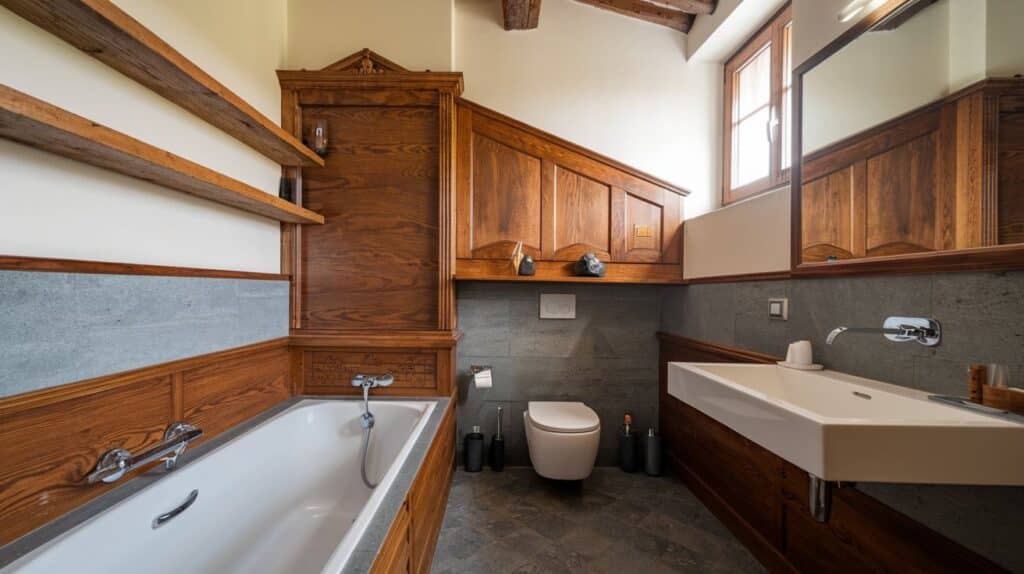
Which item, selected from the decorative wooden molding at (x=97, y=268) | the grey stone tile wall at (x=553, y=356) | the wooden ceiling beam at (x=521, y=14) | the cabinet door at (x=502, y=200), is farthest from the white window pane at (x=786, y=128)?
the decorative wooden molding at (x=97, y=268)

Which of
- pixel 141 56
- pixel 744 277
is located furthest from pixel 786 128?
pixel 141 56

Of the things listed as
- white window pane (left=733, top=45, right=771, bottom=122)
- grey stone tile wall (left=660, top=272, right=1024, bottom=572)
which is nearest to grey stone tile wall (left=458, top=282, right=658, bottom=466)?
grey stone tile wall (left=660, top=272, right=1024, bottom=572)

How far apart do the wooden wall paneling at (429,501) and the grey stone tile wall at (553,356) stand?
0.48 metres

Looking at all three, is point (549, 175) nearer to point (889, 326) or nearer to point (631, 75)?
point (631, 75)

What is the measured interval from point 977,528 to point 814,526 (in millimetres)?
529

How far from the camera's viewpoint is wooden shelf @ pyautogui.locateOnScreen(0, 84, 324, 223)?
77 cm

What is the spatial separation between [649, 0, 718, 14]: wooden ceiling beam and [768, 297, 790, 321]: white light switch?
1.81 metres

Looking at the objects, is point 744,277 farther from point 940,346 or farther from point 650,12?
point 650,12

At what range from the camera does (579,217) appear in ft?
7.45

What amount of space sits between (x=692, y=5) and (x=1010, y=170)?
1896 millimetres

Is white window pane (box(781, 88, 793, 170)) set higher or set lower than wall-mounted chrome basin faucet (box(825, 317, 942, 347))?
higher

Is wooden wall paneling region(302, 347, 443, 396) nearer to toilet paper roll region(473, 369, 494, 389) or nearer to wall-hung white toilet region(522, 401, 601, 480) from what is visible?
toilet paper roll region(473, 369, 494, 389)

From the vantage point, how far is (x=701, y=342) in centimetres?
198

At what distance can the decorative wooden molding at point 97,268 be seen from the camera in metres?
0.87
